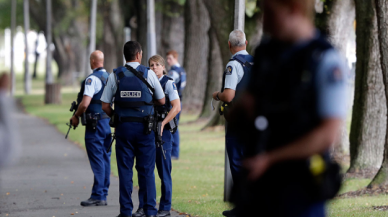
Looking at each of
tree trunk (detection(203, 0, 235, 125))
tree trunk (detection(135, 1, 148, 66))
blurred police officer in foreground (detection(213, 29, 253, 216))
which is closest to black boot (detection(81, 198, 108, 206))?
blurred police officer in foreground (detection(213, 29, 253, 216))

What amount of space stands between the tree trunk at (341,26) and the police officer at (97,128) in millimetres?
5991

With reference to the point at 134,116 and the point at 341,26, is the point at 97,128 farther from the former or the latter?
the point at 341,26

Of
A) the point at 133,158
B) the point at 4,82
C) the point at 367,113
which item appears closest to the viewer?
the point at 4,82

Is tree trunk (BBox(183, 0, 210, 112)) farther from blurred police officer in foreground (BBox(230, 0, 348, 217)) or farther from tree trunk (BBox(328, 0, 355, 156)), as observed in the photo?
blurred police officer in foreground (BBox(230, 0, 348, 217))

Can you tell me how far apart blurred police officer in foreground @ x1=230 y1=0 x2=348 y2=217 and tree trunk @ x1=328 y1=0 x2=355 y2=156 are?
987cm

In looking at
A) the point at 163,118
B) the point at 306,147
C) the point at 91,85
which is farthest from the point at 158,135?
the point at 306,147

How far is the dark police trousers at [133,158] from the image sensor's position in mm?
6422

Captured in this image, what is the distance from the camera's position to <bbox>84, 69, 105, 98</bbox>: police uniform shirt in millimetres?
7563

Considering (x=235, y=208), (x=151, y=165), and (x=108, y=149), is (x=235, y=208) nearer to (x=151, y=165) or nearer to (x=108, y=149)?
(x=151, y=165)

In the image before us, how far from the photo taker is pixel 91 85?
24.9 ft

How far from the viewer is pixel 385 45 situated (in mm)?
7980

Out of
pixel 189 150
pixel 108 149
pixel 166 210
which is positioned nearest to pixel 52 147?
pixel 189 150

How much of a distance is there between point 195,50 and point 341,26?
1402cm

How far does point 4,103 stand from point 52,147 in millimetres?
12767
